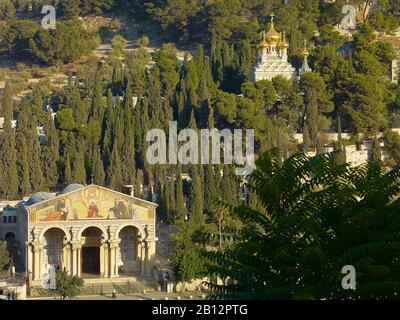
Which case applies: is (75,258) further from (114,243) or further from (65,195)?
→ (65,195)

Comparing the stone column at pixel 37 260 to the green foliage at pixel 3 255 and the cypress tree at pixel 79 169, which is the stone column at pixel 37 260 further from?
the cypress tree at pixel 79 169

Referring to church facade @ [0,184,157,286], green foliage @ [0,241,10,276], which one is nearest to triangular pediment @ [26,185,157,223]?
church facade @ [0,184,157,286]

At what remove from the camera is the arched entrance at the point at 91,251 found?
37.0 metres

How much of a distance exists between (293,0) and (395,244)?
209 ft

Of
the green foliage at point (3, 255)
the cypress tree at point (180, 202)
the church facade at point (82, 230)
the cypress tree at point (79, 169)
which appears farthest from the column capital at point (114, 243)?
the cypress tree at point (79, 169)

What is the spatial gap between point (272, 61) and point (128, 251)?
21.8m

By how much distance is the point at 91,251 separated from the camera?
3716 centimetres

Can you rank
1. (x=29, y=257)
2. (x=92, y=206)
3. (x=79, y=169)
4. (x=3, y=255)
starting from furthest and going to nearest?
(x=79, y=169)
(x=92, y=206)
(x=29, y=257)
(x=3, y=255)

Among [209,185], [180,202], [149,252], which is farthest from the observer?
[209,185]

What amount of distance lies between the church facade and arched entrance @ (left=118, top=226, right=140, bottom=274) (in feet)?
0.18

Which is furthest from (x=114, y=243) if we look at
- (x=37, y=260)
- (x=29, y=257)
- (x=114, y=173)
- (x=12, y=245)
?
(x=114, y=173)

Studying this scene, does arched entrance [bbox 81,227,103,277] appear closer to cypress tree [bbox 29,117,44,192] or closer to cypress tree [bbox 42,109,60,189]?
cypress tree [bbox 29,117,44,192]

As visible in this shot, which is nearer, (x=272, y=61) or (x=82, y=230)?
(x=82, y=230)

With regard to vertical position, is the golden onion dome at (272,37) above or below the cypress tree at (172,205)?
above
